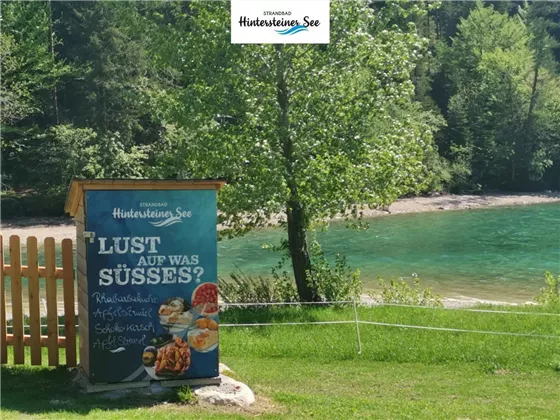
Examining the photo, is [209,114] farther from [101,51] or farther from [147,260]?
[101,51]

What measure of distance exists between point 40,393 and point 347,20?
10.4 m

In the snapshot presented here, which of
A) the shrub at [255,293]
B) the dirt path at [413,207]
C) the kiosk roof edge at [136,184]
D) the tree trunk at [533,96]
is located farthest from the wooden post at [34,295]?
A: the tree trunk at [533,96]

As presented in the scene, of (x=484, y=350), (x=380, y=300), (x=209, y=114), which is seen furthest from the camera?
(x=380, y=300)

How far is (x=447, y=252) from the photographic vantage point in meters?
36.2

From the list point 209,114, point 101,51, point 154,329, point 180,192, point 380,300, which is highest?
point 101,51

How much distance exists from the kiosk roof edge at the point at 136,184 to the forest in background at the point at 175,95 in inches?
261

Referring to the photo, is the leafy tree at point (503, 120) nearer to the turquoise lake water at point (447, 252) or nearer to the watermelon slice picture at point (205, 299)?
the turquoise lake water at point (447, 252)

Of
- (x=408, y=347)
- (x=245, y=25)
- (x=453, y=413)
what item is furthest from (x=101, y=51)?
(x=453, y=413)

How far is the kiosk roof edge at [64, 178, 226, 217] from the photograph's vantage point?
8.46m

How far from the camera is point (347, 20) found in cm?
1605

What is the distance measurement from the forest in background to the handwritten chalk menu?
681 cm

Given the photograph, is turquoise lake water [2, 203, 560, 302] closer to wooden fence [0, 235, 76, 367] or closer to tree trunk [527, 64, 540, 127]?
wooden fence [0, 235, 76, 367]

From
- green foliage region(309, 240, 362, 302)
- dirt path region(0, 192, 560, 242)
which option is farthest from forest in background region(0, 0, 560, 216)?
green foliage region(309, 240, 362, 302)

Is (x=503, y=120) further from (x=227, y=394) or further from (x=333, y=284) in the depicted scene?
(x=227, y=394)
